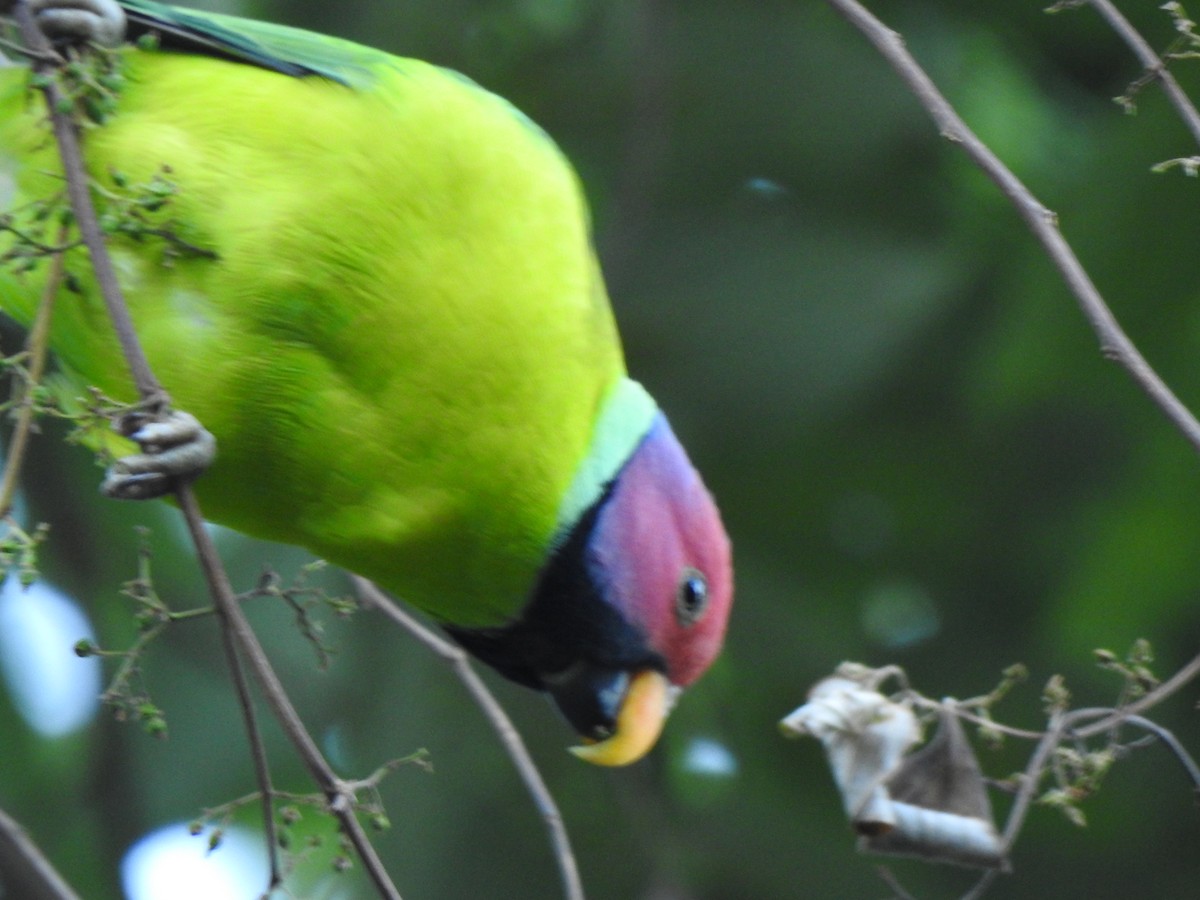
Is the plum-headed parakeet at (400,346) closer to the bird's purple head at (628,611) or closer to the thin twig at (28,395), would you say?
the bird's purple head at (628,611)

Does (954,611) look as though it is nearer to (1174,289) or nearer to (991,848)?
(1174,289)

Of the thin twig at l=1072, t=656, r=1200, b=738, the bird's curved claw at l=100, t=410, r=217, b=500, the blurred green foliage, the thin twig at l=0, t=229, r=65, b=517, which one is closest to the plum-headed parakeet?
the bird's curved claw at l=100, t=410, r=217, b=500

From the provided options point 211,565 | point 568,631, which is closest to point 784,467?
point 568,631

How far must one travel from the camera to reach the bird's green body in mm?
1976

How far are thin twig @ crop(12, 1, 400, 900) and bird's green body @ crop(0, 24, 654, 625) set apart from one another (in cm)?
53

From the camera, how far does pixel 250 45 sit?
2.20 metres

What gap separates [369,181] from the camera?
2039mm

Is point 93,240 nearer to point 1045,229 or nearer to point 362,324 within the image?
point 362,324

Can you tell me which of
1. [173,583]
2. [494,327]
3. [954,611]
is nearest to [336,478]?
[494,327]

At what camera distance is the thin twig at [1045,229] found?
4.80ft

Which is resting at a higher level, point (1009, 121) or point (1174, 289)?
point (1009, 121)

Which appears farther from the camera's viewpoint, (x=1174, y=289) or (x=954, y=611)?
(x=954, y=611)

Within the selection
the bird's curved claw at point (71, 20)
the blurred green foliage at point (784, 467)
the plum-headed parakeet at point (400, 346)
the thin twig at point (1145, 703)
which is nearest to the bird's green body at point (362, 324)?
the plum-headed parakeet at point (400, 346)

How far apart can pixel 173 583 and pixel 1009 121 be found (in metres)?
2.10
